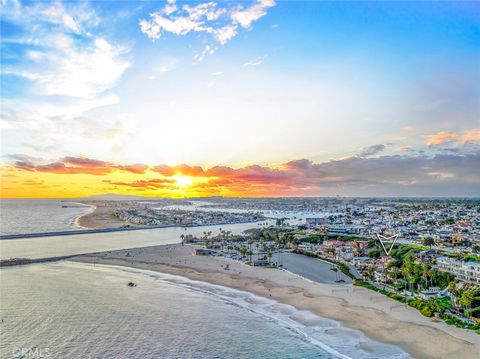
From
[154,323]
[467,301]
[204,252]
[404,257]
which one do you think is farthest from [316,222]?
[154,323]

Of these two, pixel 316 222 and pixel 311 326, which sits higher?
pixel 316 222

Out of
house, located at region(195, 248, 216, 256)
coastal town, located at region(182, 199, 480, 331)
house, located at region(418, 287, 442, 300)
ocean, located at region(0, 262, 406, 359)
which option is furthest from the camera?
house, located at region(195, 248, 216, 256)

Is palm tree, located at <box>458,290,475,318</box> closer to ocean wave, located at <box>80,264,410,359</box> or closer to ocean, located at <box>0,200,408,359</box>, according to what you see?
ocean wave, located at <box>80,264,410,359</box>

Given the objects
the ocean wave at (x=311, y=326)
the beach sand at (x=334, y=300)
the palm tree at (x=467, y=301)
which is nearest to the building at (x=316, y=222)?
the beach sand at (x=334, y=300)

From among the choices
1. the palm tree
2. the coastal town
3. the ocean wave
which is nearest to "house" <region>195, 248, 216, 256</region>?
the coastal town

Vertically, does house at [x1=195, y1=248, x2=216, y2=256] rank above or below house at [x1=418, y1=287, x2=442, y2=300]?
below

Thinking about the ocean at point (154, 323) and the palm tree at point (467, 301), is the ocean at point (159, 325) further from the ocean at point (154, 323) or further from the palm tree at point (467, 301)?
the palm tree at point (467, 301)

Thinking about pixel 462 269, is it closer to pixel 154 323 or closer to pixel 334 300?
pixel 334 300
